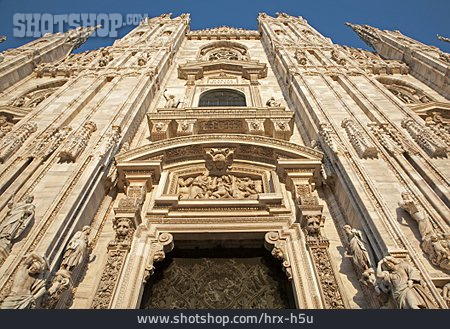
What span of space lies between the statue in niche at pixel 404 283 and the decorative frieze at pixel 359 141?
326cm

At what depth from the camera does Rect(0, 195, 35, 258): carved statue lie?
579 centimetres

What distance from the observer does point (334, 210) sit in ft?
Result: 26.7

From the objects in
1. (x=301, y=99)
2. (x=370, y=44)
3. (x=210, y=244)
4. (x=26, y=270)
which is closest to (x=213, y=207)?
(x=210, y=244)

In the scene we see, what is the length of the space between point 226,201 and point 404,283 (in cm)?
411

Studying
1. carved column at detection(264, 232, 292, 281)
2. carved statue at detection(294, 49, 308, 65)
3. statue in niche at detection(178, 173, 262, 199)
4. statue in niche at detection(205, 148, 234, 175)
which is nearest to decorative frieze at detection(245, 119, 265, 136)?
statue in niche at detection(205, 148, 234, 175)

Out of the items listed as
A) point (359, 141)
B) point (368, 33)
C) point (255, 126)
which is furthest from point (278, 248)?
point (368, 33)

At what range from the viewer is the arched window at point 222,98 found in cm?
1516

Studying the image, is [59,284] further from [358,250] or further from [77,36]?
[77,36]

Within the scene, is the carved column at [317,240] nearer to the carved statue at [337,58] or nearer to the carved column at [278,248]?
the carved column at [278,248]

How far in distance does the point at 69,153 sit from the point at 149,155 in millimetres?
2055

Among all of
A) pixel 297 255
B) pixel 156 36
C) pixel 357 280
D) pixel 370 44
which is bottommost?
pixel 357 280

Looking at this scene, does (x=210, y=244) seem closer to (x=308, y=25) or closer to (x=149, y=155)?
(x=149, y=155)

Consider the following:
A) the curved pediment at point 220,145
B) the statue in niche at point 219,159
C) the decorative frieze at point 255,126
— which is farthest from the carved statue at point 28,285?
the decorative frieze at point 255,126

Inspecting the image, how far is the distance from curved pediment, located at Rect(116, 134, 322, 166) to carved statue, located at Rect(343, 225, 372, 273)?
10.4 feet
